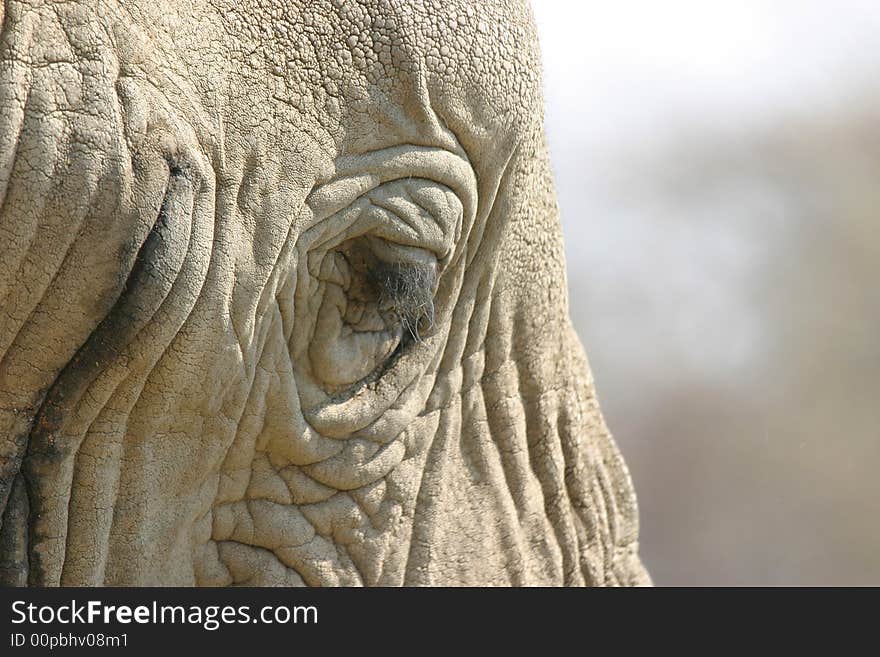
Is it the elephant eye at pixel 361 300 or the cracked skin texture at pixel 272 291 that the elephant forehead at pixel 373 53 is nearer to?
the cracked skin texture at pixel 272 291

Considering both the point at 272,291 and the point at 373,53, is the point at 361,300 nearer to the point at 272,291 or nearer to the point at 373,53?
the point at 272,291

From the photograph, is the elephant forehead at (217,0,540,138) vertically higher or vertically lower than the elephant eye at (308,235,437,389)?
higher

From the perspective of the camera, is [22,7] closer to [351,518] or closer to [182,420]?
[182,420]

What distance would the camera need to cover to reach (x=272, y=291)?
151 centimetres

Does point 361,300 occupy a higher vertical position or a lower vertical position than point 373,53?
lower

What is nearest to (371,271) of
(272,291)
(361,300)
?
(361,300)

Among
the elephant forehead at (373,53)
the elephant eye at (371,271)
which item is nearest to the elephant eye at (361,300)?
the elephant eye at (371,271)

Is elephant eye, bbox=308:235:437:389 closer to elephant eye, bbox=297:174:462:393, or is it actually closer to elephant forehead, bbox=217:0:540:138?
elephant eye, bbox=297:174:462:393

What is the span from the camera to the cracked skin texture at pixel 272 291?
A: 1.32 metres

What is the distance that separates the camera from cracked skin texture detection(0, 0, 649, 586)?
132 centimetres

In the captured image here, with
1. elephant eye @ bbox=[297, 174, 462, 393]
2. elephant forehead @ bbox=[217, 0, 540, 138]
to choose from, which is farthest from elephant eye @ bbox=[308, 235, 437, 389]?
elephant forehead @ bbox=[217, 0, 540, 138]

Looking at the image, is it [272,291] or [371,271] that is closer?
[272,291]

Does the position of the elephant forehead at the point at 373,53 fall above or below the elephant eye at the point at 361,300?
above
